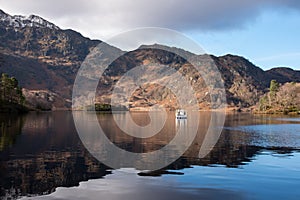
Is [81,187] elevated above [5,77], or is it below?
below

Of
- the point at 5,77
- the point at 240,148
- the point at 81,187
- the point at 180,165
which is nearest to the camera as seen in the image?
the point at 81,187

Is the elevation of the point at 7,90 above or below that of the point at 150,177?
above

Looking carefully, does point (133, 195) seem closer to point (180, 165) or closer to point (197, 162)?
point (180, 165)

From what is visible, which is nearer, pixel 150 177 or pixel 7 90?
pixel 150 177

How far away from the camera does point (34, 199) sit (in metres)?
23.1

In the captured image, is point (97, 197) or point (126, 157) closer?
point (97, 197)

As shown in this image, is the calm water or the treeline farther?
the treeline

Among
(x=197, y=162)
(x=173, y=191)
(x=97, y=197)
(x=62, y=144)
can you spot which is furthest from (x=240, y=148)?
(x=97, y=197)

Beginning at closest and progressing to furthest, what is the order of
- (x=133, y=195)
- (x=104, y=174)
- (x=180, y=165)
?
(x=133, y=195) → (x=104, y=174) → (x=180, y=165)

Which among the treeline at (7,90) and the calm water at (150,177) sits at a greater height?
the treeline at (7,90)

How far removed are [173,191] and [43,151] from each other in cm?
2440

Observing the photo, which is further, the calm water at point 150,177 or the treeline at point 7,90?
the treeline at point 7,90

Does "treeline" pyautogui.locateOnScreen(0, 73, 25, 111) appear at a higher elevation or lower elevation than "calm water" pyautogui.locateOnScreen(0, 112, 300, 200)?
higher

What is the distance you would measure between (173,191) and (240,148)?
1150 inches
